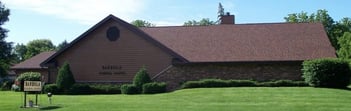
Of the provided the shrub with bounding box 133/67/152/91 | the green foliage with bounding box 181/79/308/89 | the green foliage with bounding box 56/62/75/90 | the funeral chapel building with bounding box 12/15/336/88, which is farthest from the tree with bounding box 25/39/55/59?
the green foliage with bounding box 181/79/308/89

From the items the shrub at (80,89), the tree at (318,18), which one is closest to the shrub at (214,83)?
the shrub at (80,89)

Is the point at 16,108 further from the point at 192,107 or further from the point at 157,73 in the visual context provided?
the point at 157,73

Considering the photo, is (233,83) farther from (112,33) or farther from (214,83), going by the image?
(112,33)

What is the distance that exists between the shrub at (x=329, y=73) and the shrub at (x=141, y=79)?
10.6 metres

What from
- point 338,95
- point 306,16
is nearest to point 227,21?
point 338,95

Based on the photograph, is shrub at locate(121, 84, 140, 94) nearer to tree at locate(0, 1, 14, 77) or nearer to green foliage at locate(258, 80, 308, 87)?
green foliage at locate(258, 80, 308, 87)

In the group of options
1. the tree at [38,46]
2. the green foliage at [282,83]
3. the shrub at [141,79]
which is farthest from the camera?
the tree at [38,46]

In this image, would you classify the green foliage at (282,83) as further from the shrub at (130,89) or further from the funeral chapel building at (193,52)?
the shrub at (130,89)

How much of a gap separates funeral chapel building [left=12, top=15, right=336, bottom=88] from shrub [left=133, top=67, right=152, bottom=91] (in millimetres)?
1651

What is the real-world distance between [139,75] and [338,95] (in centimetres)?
1412

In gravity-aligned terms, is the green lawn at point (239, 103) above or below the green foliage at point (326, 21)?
below

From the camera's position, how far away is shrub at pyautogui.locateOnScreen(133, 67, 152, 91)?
33.2 meters

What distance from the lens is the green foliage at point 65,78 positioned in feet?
116

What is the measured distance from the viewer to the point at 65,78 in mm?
35656
